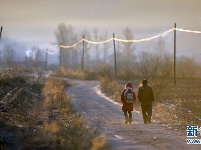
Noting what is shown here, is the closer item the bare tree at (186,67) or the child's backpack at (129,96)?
the child's backpack at (129,96)

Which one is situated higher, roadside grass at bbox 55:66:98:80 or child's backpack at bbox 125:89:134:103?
child's backpack at bbox 125:89:134:103

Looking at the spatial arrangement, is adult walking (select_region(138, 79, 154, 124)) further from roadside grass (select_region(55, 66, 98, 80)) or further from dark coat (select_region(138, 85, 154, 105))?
roadside grass (select_region(55, 66, 98, 80))

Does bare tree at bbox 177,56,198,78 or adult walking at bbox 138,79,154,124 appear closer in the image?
adult walking at bbox 138,79,154,124

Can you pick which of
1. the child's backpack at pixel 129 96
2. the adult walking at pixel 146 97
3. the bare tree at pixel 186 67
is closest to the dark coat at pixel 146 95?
the adult walking at pixel 146 97

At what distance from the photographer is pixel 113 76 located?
173ft

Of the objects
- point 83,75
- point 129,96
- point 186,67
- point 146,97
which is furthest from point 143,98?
point 83,75

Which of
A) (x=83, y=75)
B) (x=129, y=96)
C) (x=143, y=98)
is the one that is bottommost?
(x=83, y=75)

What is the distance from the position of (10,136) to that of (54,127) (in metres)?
1.37

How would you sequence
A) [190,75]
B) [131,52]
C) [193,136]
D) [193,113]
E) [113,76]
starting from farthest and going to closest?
[131,52], [190,75], [113,76], [193,113], [193,136]

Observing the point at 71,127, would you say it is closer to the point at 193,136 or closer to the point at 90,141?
the point at 90,141

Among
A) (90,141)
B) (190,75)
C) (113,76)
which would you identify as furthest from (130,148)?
(190,75)

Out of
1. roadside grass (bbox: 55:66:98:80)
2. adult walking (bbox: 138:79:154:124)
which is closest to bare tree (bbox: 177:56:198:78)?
roadside grass (bbox: 55:66:98:80)

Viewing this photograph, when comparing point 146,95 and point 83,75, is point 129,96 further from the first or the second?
point 83,75

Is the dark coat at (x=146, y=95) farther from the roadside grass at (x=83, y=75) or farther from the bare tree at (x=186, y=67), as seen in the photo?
the roadside grass at (x=83, y=75)
